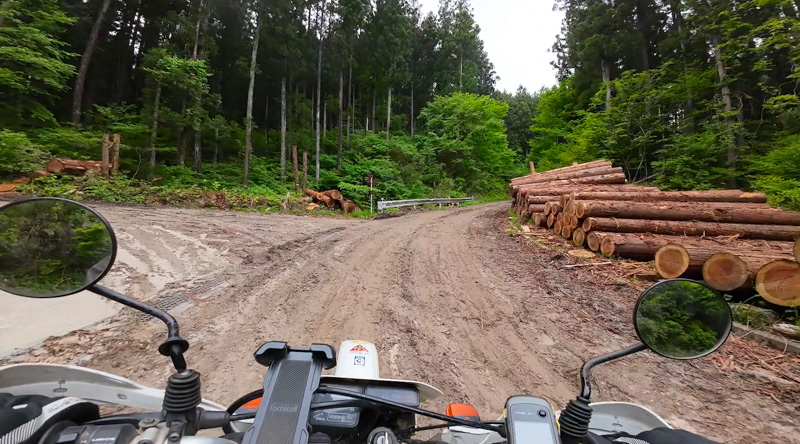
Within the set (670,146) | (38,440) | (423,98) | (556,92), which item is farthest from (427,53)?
(38,440)

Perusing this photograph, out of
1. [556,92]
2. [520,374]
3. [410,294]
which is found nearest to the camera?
[520,374]

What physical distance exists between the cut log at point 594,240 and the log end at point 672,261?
58.6 inches

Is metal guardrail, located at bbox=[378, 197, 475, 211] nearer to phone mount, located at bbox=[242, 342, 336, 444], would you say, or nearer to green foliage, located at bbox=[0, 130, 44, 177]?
green foliage, located at bbox=[0, 130, 44, 177]

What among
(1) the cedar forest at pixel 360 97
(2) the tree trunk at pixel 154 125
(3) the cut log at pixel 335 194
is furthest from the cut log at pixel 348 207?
(2) the tree trunk at pixel 154 125

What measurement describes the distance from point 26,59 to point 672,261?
1913 cm

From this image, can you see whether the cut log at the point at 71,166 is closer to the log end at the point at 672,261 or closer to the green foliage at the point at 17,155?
the green foliage at the point at 17,155

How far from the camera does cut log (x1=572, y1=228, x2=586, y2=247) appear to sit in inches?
294

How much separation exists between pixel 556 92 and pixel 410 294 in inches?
1187

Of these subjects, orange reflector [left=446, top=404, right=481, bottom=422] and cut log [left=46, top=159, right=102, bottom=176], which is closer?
orange reflector [left=446, top=404, right=481, bottom=422]

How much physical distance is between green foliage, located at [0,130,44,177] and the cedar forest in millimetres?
45

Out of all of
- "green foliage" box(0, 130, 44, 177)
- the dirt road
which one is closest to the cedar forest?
"green foliage" box(0, 130, 44, 177)

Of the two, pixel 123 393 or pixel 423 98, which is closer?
pixel 123 393

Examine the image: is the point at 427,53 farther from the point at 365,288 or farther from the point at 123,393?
the point at 123,393

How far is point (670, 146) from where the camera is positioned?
557 inches
